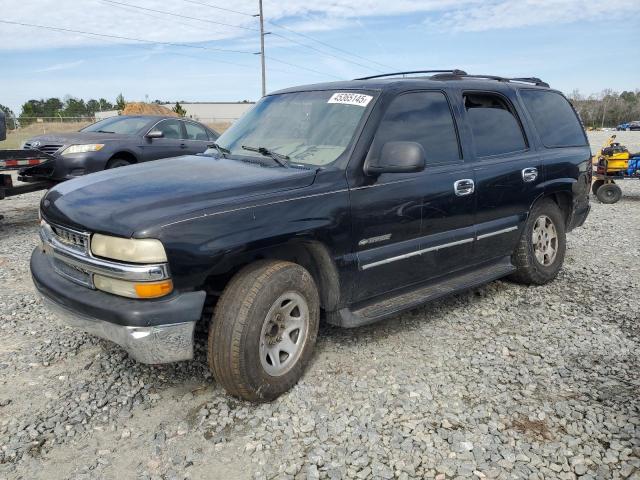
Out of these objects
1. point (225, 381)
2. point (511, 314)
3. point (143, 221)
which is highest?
point (143, 221)

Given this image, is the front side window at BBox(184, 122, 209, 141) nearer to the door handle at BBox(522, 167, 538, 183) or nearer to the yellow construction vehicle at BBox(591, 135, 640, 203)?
the door handle at BBox(522, 167, 538, 183)

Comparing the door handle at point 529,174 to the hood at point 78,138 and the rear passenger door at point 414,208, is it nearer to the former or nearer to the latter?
the rear passenger door at point 414,208

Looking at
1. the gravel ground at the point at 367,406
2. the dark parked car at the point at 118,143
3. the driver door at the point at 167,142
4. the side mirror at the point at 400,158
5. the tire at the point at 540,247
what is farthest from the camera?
the driver door at the point at 167,142

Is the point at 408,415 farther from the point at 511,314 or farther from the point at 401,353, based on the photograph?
the point at 511,314

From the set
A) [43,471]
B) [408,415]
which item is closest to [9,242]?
[43,471]

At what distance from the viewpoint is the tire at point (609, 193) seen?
10.8m

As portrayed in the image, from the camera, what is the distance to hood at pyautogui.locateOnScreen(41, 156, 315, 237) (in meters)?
2.72

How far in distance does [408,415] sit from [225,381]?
107 centimetres

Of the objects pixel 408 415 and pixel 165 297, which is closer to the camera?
pixel 165 297

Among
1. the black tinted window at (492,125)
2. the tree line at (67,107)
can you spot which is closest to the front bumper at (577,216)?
the black tinted window at (492,125)

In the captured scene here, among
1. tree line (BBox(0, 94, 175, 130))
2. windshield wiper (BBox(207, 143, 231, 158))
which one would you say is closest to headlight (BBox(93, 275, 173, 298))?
windshield wiper (BBox(207, 143, 231, 158))

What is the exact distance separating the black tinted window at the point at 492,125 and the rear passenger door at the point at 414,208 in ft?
1.02

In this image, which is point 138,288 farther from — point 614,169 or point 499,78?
point 614,169

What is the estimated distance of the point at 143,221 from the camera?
2.65 meters
